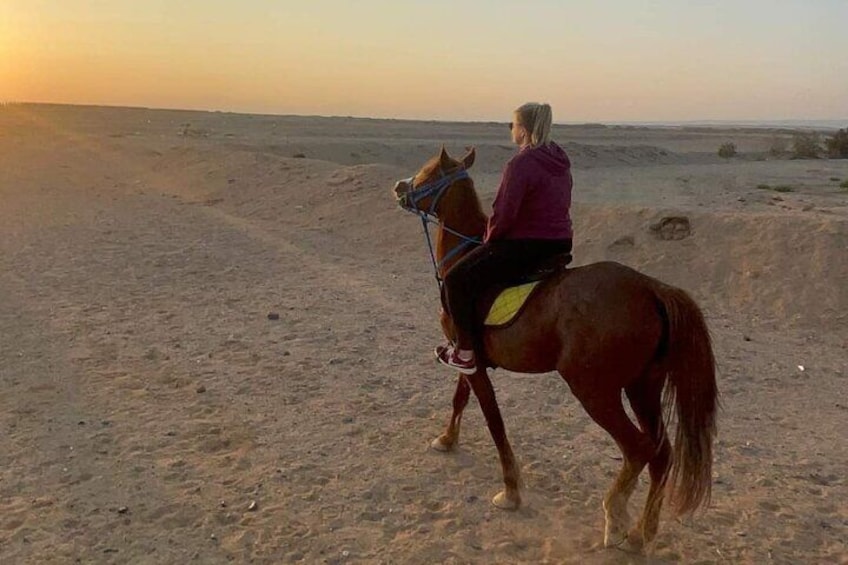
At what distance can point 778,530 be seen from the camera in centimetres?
493

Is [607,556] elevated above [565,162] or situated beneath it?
situated beneath

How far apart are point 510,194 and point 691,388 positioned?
5.07ft

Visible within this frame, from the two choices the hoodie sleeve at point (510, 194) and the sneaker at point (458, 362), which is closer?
the hoodie sleeve at point (510, 194)

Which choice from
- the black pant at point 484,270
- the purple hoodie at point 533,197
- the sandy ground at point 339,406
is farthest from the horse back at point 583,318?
the sandy ground at point 339,406

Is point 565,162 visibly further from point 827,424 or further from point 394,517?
point 827,424

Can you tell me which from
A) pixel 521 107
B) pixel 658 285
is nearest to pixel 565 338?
pixel 658 285

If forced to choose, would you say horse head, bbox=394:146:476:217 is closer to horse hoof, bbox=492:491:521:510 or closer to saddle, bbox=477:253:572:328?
saddle, bbox=477:253:572:328

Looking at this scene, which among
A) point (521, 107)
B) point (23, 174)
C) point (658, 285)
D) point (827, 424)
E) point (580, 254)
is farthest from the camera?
point (23, 174)

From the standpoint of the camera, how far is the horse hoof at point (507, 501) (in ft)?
16.9

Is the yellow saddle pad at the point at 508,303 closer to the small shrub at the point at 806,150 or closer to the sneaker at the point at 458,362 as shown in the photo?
the sneaker at the point at 458,362

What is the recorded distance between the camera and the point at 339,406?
273 inches

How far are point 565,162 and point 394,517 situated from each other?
2520mm

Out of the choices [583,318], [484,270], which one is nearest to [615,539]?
[583,318]

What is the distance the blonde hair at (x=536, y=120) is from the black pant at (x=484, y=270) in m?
0.63
